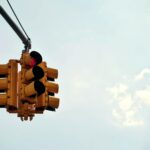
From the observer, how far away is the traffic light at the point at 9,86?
25.7ft

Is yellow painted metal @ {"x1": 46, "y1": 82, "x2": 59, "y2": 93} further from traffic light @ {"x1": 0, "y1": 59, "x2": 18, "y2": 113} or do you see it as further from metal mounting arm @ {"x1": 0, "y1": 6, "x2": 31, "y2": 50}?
metal mounting arm @ {"x1": 0, "y1": 6, "x2": 31, "y2": 50}

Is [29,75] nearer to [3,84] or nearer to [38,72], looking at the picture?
[38,72]

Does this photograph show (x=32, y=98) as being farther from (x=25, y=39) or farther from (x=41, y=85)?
(x=25, y=39)

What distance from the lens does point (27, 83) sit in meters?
8.07

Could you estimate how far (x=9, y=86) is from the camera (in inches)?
317

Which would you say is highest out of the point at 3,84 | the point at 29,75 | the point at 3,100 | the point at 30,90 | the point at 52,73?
the point at 52,73

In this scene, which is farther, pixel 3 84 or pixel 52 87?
→ pixel 52 87

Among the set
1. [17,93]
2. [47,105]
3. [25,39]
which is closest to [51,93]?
[47,105]

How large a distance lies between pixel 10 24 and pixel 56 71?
1921 mm

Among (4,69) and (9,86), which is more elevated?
(4,69)

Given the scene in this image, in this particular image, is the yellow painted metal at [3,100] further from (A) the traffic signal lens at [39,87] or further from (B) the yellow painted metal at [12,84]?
(A) the traffic signal lens at [39,87]

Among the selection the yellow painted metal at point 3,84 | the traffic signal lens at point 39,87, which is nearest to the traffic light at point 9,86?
the yellow painted metal at point 3,84

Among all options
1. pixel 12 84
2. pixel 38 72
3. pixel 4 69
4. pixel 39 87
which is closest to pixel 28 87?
pixel 39 87

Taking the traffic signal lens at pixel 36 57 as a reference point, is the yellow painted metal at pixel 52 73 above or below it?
below
